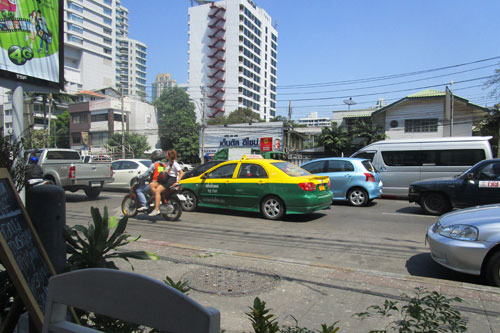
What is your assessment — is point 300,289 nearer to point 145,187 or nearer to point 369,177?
point 145,187

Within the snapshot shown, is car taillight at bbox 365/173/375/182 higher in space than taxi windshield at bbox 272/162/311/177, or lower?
lower

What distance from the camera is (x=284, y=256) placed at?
5645 millimetres

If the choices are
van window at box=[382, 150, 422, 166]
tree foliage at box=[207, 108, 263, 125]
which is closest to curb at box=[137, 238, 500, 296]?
van window at box=[382, 150, 422, 166]

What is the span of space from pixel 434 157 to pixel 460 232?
9822 millimetres

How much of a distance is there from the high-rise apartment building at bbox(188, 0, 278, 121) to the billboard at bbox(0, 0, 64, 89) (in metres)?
78.8

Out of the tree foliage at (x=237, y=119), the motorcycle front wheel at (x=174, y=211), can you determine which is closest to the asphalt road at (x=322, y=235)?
the motorcycle front wheel at (x=174, y=211)

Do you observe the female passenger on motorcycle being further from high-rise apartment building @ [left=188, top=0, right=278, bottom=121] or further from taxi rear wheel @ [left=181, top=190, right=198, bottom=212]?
high-rise apartment building @ [left=188, top=0, right=278, bottom=121]

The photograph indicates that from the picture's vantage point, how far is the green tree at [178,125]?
4906 centimetres

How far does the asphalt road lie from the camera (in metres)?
5.47

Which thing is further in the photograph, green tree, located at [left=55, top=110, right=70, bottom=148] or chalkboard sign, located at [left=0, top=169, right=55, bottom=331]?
green tree, located at [left=55, top=110, right=70, bottom=148]

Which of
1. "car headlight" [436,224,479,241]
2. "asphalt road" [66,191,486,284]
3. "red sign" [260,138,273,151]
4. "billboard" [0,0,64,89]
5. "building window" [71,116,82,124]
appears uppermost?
"building window" [71,116,82,124]

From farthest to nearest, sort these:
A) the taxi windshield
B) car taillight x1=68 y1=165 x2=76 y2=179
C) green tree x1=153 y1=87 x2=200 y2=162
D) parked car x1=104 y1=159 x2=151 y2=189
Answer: green tree x1=153 y1=87 x2=200 y2=162 → parked car x1=104 y1=159 x2=151 y2=189 → car taillight x1=68 y1=165 x2=76 y2=179 → the taxi windshield

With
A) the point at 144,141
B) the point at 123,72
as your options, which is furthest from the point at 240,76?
the point at 123,72

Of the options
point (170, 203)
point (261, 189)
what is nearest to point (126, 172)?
point (170, 203)
